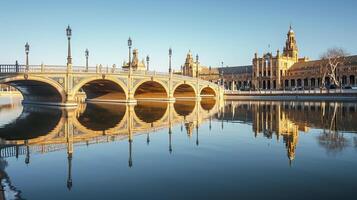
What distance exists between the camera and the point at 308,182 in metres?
10.8

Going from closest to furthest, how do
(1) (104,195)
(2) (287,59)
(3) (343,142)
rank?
(1) (104,195)
(3) (343,142)
(2) (287,59)

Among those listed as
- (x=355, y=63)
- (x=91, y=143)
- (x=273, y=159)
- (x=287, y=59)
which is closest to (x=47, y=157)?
(x=91, y=143)

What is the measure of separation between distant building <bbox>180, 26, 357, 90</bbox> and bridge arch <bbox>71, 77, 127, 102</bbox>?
4386 cm

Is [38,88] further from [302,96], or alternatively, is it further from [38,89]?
[302,96]

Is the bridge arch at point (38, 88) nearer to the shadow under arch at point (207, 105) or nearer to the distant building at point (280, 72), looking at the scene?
the shadow under arch at point (207, 105)

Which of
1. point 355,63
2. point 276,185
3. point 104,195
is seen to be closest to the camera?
point 104,195

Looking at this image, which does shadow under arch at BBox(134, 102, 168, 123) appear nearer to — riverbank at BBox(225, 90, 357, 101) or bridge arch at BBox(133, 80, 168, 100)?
bridge arch at BBox(133, 80, 168, 100)

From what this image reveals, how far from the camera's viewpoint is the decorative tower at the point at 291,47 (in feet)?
443

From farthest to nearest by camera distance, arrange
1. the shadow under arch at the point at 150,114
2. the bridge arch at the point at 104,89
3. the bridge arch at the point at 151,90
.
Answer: the bridge arch at the point at 151,90, the bridge arch at the point at 104,89, the shadow under arch at the point at 150,114

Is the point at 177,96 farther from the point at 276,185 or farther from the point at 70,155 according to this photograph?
the point at 276,185

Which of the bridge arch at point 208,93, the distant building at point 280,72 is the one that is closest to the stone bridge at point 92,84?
the bridge arch at point 208,93

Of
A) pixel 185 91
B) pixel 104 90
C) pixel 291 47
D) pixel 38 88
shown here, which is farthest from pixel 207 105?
pixel 291 47

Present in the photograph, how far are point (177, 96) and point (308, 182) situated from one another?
72268mm

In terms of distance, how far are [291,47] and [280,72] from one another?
68.8 ft
